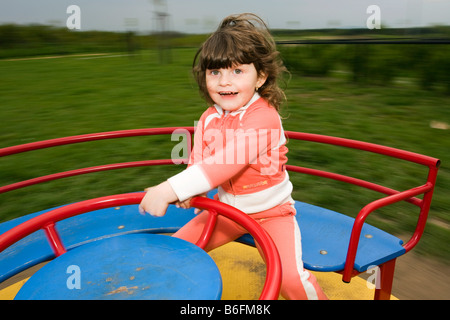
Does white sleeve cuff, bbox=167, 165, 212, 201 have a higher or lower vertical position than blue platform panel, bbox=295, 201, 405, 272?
higher

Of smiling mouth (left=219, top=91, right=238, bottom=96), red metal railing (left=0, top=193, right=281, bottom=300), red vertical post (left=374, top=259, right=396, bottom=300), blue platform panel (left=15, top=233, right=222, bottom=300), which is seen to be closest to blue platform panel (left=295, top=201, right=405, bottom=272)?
red vertical post (left=374, top=259, right=396, bottom=300)

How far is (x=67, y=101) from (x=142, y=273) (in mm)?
7320

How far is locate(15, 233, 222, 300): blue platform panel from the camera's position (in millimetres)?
1123

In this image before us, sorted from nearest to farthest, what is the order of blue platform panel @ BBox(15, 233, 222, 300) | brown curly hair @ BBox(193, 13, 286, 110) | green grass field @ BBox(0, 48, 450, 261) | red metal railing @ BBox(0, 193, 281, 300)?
red metal railing @ BBox(0, 193, 281, 300), blue platform panel @ BBox(15, 233, 222, 300), brown curly hair @ BBox(193, 13, 286, 110), green grass field @ BBox(0, 48, 450, 261)

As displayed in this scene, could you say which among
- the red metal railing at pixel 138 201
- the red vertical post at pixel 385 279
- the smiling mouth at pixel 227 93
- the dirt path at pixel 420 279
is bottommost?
the dirt path at pixel 420 279

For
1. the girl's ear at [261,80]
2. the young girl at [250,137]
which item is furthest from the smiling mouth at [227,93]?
the girl's ear at [261,80]

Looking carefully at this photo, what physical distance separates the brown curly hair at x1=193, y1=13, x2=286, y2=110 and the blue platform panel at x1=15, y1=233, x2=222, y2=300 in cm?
73

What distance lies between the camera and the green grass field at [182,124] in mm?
3393

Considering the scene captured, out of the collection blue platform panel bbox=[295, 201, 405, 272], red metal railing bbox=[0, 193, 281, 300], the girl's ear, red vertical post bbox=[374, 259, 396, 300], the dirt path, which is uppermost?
the girl's ear

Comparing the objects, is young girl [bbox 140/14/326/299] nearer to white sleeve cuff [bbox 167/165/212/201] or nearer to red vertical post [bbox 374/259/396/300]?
white sleeve cuff [bbox 167/165/212/201]

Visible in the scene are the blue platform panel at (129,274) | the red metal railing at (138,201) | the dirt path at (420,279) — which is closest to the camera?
the red metal railing at (138,201)

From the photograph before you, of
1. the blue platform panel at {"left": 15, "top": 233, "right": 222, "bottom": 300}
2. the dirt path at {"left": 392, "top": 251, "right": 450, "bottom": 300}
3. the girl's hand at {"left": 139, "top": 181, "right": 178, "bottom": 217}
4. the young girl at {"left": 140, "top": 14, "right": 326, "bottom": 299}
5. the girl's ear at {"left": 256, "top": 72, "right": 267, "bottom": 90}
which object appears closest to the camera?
the blue platform panel at {"left": 15, "top": 233, "right": 222, "bottom": 300}

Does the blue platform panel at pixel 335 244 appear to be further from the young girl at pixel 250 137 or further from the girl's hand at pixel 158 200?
the girl's hand at pixel 158 200

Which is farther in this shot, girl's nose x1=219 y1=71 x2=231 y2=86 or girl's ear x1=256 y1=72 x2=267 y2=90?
girl's ear x1=256 y1=72 x2=267 y2=90
